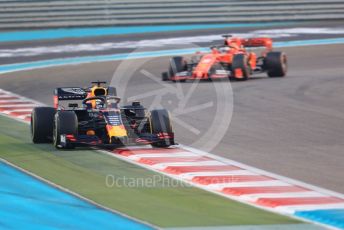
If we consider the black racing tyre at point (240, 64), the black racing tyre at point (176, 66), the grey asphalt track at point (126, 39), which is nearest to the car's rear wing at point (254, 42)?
the black racing tyre at point (240, 64)

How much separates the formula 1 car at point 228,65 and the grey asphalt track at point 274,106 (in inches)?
11.0

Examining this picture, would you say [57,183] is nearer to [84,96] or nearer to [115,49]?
[84,96]

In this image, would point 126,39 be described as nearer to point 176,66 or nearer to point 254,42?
point 254,42

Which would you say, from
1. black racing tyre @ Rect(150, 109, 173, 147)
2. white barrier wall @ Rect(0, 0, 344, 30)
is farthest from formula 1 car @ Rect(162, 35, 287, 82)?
white barrier wall @ Rect(0, 0, 344, 30)

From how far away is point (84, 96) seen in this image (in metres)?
15.6

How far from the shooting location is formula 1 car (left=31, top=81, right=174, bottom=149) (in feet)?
46.1

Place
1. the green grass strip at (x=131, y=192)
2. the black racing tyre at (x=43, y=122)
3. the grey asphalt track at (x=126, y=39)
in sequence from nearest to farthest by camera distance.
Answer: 1. the green grass strip at (x=131, y=192)
2. the black racing tyre at (x=43, y=122)
3. the grey asphalt track at (x=126, y=39)

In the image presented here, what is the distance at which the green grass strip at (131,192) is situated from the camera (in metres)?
9.84

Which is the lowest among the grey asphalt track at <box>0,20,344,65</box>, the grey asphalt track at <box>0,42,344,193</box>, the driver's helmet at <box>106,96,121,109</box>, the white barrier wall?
the grey asphalt track at <box>0,42,344,193</box>

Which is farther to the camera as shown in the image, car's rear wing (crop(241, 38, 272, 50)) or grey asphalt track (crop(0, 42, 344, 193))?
car's rear wing (crop(241, 38, 272, 50))

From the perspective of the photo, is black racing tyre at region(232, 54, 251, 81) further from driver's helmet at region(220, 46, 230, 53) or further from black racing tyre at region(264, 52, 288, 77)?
black racing tyre at region(264, 52, 288, 77)

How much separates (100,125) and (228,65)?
36.5ft

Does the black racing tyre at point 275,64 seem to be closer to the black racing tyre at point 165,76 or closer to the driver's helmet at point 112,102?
the black racing tyre at point 165,76

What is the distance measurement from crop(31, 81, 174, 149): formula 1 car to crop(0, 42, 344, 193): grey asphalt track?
37.6 inches
